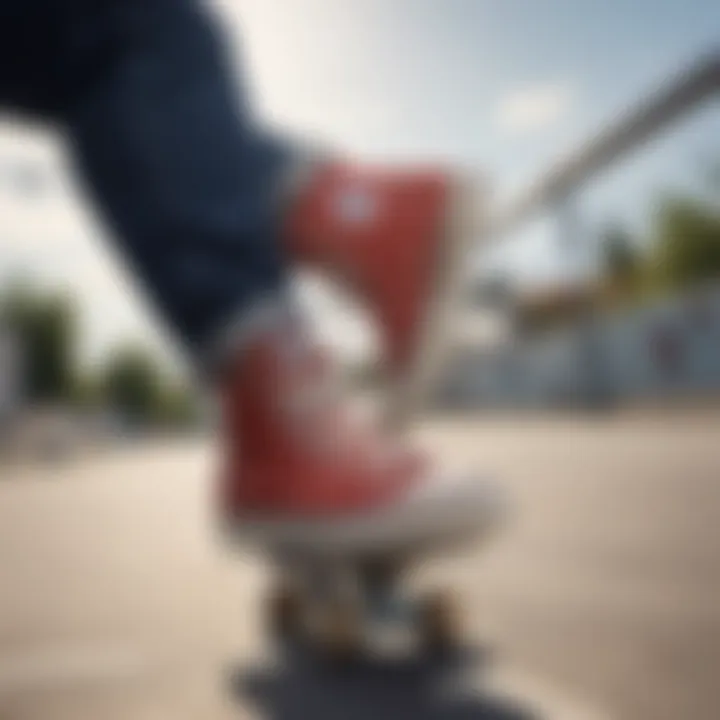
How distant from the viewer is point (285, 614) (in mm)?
703

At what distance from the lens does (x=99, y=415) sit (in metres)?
1.48

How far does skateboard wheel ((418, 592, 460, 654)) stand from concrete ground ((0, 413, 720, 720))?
17 mm

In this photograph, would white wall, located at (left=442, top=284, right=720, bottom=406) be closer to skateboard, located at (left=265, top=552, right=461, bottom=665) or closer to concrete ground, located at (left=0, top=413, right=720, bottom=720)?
concrete ground, located at (left=0, top=413, right=720, bottom=720)

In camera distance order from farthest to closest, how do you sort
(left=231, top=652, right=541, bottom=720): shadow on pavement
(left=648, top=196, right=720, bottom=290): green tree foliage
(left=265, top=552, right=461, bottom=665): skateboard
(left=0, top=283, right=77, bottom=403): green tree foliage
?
(left=648, top=196, right=720, bottom=290): green tree foliage, (left=0, top=283, right=77, bottom=403): green tree foliage, (left=265, top=552, right=461, bottom=665): skateboard, (left=231, top=652, right=541, bottom=720): shadow on pavement

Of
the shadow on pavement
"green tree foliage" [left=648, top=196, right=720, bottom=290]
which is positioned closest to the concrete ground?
the shadow on pavement

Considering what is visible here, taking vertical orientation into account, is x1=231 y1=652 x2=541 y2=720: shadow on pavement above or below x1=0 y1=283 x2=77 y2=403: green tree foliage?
below

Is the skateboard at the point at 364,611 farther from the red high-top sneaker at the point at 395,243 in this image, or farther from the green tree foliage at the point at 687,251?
the green tree foliage at the point at 687,251

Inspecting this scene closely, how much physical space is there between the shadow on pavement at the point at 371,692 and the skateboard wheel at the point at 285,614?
0.13 ft

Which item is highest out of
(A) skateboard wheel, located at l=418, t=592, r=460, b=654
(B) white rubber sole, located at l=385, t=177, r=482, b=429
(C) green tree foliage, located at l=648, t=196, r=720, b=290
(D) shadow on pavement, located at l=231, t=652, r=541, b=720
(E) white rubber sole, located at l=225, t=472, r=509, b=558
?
(C) green tree foliage, located at l=648, t=196, r=720, b=290

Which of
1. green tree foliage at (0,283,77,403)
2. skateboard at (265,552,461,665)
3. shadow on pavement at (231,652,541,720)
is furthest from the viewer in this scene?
green tree foliage at (0,283,77,403)

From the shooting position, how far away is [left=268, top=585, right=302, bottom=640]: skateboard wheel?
696 mm

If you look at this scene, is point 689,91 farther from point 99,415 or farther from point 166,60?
point 99,415

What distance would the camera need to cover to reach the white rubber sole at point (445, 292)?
2.23 feet

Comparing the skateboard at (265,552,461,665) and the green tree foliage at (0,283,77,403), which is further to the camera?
the green tree foliage at (0,283,77,403)
